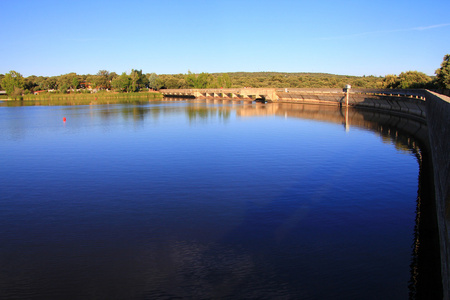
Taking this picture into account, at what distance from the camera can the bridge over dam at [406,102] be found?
10200 mm

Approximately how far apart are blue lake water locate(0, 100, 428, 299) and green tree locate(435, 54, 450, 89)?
34.2 m

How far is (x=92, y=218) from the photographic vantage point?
43.3 ft

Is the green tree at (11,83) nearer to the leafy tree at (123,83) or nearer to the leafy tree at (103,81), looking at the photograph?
the leafy tree at (123,83)

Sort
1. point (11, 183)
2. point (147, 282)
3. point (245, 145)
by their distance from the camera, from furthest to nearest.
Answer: point (245, 145), point (11, 183), point (147, 282)

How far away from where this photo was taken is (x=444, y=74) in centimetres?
5478

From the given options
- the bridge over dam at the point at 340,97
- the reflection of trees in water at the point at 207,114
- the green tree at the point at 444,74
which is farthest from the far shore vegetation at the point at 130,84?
the reflection of trees in water at the point at 207,114

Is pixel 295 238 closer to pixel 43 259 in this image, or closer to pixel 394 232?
pixel 394 232

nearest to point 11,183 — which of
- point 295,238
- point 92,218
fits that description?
point 92,218

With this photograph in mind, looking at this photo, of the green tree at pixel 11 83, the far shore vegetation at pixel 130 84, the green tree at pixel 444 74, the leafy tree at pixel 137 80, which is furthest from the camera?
the leafy tree at pixel 137 80

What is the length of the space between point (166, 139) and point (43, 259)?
22672mm

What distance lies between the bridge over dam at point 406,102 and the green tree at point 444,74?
6620 millimetres

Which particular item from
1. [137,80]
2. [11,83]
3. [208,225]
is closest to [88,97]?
[11,83]

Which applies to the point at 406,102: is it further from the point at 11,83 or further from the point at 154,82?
the point at 11,83

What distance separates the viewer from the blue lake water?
29.3ft
